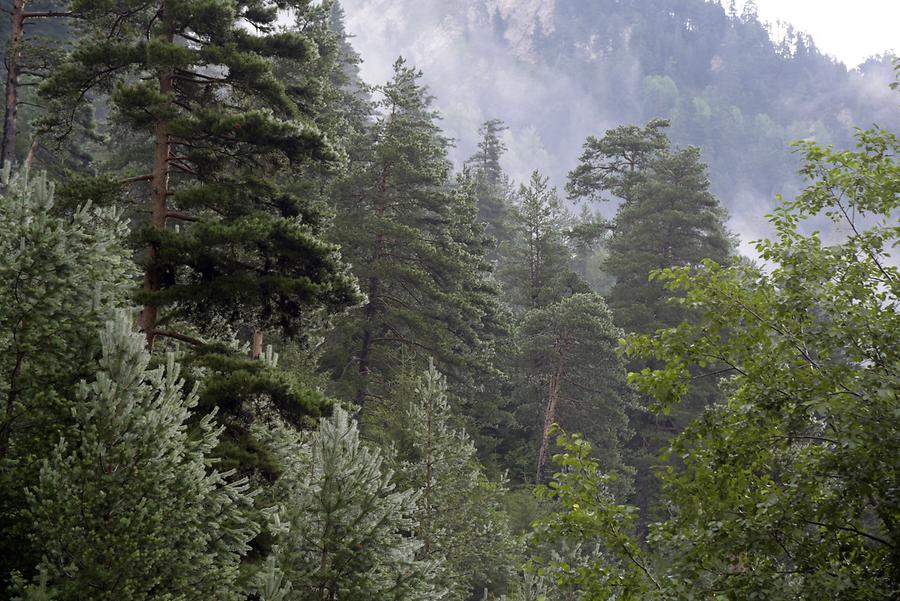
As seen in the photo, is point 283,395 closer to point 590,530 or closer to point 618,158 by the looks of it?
point 590,530

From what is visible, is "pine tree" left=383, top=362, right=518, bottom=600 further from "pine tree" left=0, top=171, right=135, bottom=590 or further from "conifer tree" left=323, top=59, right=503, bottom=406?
"pine tree" left=0, top=171, right=135, bottom=590

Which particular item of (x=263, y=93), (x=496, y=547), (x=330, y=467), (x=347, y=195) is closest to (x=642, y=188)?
(x=347, y=195)

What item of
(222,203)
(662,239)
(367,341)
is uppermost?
(662,239)

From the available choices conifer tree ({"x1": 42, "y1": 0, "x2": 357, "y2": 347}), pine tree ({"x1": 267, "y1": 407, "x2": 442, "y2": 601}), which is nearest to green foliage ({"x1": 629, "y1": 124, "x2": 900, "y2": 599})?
pine tree ({"x1": 267, "y1": 407, "x2": 442, "y2": 601})

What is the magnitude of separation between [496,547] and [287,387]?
1111 centimetres

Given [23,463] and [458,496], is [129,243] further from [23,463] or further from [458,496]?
[458,496]

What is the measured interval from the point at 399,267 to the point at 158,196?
1335 centimetres

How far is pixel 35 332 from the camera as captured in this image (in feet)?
23.9

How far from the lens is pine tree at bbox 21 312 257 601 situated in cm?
623

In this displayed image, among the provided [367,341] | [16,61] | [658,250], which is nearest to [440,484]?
[367,341]

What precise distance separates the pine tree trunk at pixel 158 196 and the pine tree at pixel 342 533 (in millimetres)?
3382

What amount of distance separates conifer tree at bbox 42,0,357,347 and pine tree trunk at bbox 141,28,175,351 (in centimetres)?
2

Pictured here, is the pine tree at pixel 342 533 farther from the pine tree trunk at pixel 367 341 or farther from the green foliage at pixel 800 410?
the pine tree trunk at pixel 367 341

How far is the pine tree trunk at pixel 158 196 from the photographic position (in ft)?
33.0
